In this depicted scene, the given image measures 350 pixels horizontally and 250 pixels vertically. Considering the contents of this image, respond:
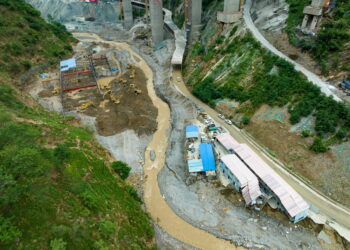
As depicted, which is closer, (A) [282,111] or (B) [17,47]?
(A) [282,111]

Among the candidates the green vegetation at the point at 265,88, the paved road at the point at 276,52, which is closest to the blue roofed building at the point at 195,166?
the green vegetation at the point at 265,88

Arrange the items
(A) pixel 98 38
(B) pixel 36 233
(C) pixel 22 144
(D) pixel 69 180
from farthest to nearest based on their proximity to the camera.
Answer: (A) pixel 98 38, (C) pixel 22 144, (D) pixel 69 180, (B) pixel 36 233

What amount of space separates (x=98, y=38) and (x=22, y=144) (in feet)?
255

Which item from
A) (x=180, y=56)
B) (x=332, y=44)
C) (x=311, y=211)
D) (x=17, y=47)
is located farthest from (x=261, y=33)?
(x=17, y=47)

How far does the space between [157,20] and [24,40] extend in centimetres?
4049

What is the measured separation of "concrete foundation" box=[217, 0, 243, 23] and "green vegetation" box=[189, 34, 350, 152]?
7.18m

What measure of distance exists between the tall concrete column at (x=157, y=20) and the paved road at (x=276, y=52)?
27.8 meters

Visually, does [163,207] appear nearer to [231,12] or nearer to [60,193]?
[60,193]

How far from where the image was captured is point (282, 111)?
37.3 m

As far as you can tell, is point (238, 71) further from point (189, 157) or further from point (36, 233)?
point (36, 233)

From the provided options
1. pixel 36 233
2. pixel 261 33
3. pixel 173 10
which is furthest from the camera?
pixel 173 10

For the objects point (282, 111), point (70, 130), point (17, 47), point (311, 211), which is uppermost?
point (17, 47)

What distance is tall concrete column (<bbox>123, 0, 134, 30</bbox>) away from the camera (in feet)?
323

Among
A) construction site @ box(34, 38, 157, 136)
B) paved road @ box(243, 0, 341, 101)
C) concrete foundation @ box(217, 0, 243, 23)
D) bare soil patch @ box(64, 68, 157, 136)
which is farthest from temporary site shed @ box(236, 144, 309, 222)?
concrete foundation @ box(217, 0, 243, 23)
